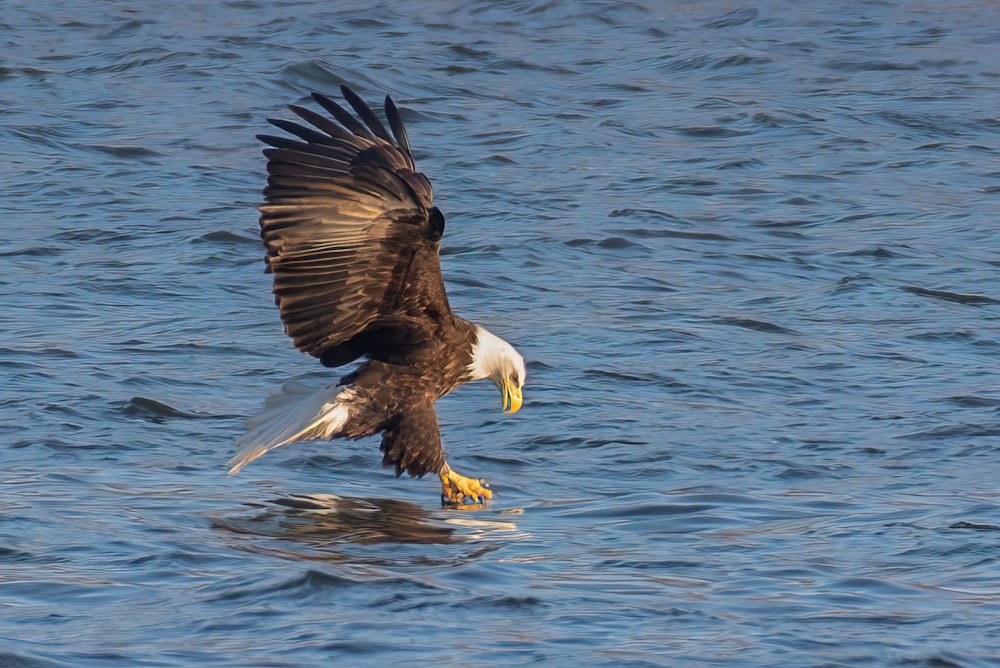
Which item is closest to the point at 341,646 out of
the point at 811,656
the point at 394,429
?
the point at 811,656

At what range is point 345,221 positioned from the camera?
5.41 metres

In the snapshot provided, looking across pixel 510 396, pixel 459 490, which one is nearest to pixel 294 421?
pixel 459 490

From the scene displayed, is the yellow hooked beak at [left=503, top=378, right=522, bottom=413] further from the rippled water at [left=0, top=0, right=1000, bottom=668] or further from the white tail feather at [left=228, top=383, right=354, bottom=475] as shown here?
the white tail feather at [left=228, top=383, right=354, bottom=475]

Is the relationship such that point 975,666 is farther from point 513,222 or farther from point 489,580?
point 513,222

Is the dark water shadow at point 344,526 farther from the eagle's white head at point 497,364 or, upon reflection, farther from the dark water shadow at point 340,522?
the eagle's white head at point 497,364

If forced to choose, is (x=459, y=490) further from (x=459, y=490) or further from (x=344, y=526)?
(x=344, y=526)

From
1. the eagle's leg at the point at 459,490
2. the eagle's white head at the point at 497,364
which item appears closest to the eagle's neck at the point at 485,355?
the eagle's white head at the point at 497,364

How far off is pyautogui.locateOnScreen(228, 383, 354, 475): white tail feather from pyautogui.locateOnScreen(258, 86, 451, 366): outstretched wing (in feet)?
0.85

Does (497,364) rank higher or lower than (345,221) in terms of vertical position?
lower

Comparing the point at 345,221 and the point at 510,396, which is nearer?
the point at 345,221

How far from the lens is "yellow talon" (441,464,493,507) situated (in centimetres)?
591

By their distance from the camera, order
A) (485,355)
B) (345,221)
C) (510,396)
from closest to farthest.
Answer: (345,221)
(485,355)
(510,396)

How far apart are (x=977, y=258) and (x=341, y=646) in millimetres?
6124

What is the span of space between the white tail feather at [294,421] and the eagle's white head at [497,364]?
46 cm
